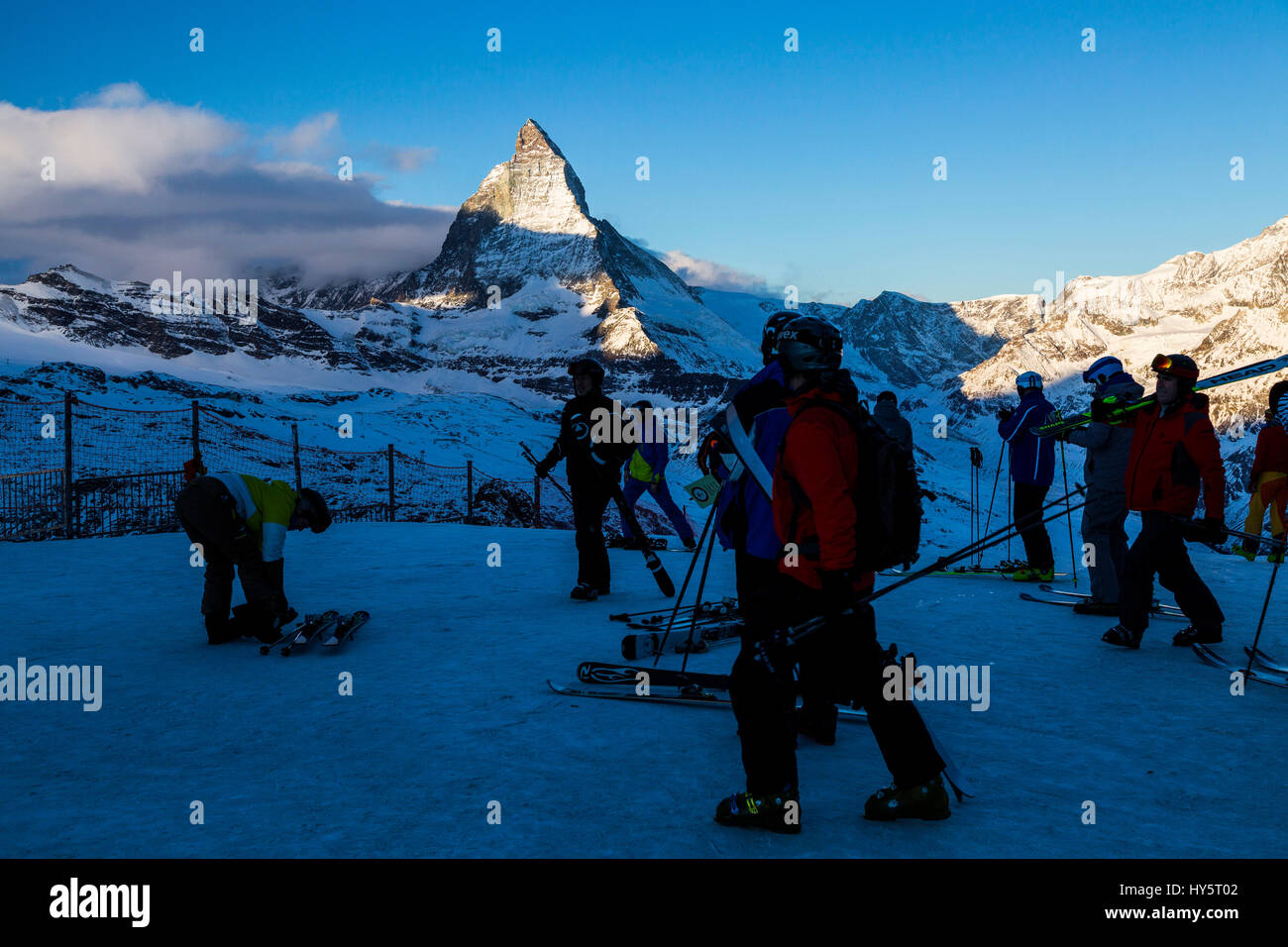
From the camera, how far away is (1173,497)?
5910mm

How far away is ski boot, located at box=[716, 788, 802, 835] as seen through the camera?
3.11 meters

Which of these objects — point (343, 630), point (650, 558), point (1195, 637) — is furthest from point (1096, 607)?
point (343, 630)

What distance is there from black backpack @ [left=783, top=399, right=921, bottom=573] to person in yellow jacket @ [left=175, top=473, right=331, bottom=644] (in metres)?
4.35

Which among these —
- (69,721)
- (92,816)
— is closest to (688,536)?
(69,721)

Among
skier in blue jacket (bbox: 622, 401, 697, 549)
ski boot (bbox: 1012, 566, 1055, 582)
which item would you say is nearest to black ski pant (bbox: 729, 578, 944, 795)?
ski boot (bbox: 1012, 566, 1055, 582)

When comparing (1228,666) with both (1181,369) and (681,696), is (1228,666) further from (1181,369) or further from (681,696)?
(681,696)

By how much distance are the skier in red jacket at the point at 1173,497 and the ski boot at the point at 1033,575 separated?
11.2 feet

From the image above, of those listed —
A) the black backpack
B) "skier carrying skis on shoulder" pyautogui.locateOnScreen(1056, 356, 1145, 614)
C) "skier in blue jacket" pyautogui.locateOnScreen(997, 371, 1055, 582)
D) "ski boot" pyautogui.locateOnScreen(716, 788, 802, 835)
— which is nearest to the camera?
the black backpack

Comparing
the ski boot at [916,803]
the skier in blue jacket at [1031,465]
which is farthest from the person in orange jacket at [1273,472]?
the ski boot at [916,803]

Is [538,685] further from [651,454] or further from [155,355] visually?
[155,355]

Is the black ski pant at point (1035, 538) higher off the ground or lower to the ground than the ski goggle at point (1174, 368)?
lower

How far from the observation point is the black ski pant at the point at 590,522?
27.0 feet

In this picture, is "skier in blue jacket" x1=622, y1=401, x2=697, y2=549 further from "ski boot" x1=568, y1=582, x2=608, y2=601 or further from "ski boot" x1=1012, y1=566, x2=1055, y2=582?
"ski boot" x1=1012, y1=566, x2=1055, y2=582

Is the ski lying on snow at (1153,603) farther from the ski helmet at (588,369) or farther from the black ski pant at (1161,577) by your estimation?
the ski helmet at (588,369)
